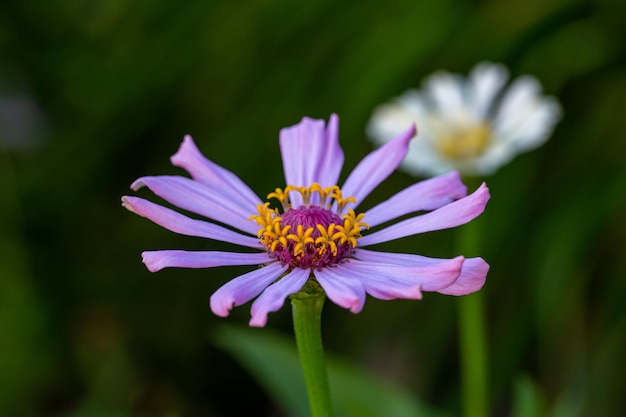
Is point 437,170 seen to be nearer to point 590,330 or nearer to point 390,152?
point 590,330

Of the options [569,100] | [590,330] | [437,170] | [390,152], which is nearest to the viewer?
[390,152]

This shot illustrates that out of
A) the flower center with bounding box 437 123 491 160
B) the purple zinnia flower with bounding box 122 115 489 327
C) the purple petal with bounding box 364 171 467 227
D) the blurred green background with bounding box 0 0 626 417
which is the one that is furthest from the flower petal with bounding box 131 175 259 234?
the blurred green background with bounding box 0 0 626 417

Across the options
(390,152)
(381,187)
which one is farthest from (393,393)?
(381,187)

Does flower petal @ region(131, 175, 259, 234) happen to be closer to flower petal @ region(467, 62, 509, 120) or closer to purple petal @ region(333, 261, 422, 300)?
purple petal @ region(333, 261, 422, 300)

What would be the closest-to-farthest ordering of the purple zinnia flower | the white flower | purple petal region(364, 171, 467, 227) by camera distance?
1. the purple zinnia flower
2. purple petal region(364, 171, 467, 227)
3. the white flower

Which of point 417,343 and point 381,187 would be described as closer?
point 417,343

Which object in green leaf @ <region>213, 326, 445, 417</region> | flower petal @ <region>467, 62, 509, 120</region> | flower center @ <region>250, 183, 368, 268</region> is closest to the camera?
flower center @ <region>250, 183, 368, 268</region>
